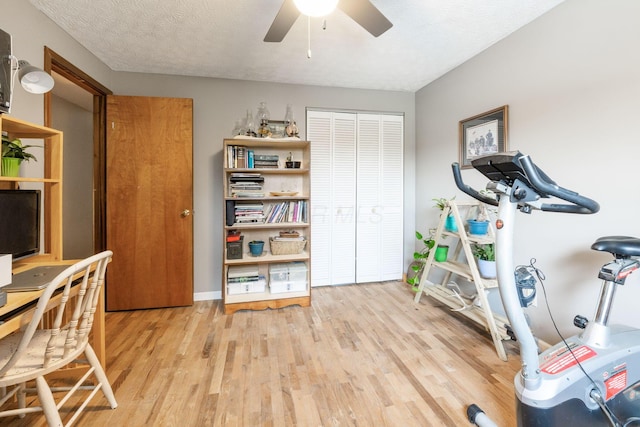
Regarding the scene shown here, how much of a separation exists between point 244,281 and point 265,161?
3.90ft

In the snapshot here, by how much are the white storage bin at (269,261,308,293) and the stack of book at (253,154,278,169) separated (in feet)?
3.35

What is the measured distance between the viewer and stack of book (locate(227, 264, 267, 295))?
2.72 m

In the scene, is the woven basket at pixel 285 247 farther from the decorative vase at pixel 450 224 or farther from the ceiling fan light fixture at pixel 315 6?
the ceiling fan light fixture at pixel 315 6

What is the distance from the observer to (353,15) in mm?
1565

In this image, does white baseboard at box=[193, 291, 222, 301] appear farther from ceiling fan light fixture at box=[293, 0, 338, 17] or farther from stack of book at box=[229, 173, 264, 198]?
ceiling fan light fixture at box=[293, 0, 338, 17]

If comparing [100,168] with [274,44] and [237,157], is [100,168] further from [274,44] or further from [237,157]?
[274,44]

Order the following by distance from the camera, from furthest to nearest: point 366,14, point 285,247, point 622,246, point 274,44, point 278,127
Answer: point 278,127 → point 285,247 → point 274,44 → point 366,14 → point 622,246

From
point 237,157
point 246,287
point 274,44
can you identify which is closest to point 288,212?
point 237,157

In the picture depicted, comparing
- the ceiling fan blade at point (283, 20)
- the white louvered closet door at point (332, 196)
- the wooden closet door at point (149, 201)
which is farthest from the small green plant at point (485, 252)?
the wooden closet door at point (149, 201)

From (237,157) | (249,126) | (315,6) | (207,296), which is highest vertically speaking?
(315,6)

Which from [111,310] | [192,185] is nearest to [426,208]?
[192,185]

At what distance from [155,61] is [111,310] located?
2333mm

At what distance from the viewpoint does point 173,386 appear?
1657mm

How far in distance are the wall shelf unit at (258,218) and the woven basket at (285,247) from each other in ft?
0.13
